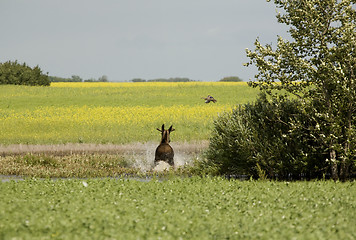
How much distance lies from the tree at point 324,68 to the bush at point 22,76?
78.7 m

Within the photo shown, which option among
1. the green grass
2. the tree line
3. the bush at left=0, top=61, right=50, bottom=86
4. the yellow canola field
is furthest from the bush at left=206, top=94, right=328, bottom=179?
the bush at left=0, top=61, right=50, bottom=86

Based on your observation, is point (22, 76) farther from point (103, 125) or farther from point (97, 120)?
point (103, 125)

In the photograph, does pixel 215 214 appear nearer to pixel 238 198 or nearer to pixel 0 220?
pixel 238 198

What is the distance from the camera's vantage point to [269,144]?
19156mm

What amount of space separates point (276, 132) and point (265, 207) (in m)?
8.19

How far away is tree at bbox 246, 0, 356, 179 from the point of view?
18031 millimetres

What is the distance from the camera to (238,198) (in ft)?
44.0

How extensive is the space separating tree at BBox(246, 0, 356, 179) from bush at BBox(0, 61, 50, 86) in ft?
258

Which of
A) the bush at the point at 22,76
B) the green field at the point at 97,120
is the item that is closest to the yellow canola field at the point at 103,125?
the green field at the point at 97,120

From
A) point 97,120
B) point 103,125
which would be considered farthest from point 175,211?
point 97,120

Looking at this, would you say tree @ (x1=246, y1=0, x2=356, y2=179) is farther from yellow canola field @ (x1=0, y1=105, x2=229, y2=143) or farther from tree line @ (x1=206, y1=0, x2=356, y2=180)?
yellow canola field @ (x1=0, y1=105, x2=229, y2=143)

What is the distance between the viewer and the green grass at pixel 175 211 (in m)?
9.67

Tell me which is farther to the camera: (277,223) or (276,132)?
(276,132)

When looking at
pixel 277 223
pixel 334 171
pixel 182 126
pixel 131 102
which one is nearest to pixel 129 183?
pixel 277 223
